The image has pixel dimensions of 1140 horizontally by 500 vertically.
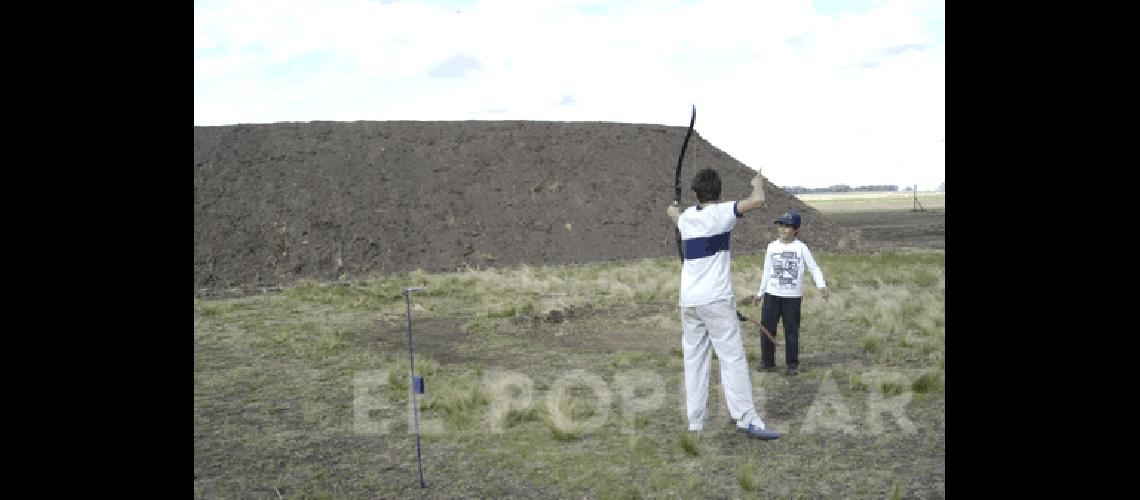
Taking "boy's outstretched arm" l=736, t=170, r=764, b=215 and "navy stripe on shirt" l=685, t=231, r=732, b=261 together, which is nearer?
"boy's outstretched arm" l=736, t=170, r=764, b=215

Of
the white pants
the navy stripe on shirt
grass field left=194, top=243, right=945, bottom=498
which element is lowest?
grass field left=194, top=243, right=945, bottom=498

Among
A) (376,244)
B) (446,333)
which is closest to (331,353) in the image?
(446,333)

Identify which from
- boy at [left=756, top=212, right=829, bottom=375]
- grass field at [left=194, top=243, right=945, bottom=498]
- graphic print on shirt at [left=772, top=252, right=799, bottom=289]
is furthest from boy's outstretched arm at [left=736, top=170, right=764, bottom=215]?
graphic print on shirt at [left=772, top=252, right=799, bottom=289]

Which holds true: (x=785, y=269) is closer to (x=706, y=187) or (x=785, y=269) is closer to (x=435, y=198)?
(x=706, y=187)

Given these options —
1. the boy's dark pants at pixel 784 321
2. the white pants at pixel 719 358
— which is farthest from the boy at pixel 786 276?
the white pants at pixel 719 358

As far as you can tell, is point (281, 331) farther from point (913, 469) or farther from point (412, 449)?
point (913, 469)

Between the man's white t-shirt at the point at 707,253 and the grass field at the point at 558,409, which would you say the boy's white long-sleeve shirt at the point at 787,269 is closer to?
the grass field at the point at 558,409

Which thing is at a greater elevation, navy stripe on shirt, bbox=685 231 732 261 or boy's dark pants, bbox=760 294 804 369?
navy stripe on shirt, bbox=685 231 732 261

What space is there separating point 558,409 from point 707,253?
227 centimetres

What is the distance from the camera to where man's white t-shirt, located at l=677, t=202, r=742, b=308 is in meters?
6.78

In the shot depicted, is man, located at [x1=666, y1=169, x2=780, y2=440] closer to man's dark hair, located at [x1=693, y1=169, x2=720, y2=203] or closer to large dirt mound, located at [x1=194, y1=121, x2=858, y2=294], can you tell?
man's dark hair, located at [x1=693, y1=169, x2=720, y2=203]

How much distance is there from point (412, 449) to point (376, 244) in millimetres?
30540

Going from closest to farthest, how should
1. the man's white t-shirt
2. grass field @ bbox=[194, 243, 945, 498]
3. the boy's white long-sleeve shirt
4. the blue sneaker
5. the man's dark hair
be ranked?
grass field @ bbox=[194, 243, 945, 498] < the man's white t-shirt < the man's dark hair < the blue sneaker < the boy's white long-sleeve shirt

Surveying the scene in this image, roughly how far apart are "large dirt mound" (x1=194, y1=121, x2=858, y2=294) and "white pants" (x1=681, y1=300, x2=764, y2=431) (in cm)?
2625
